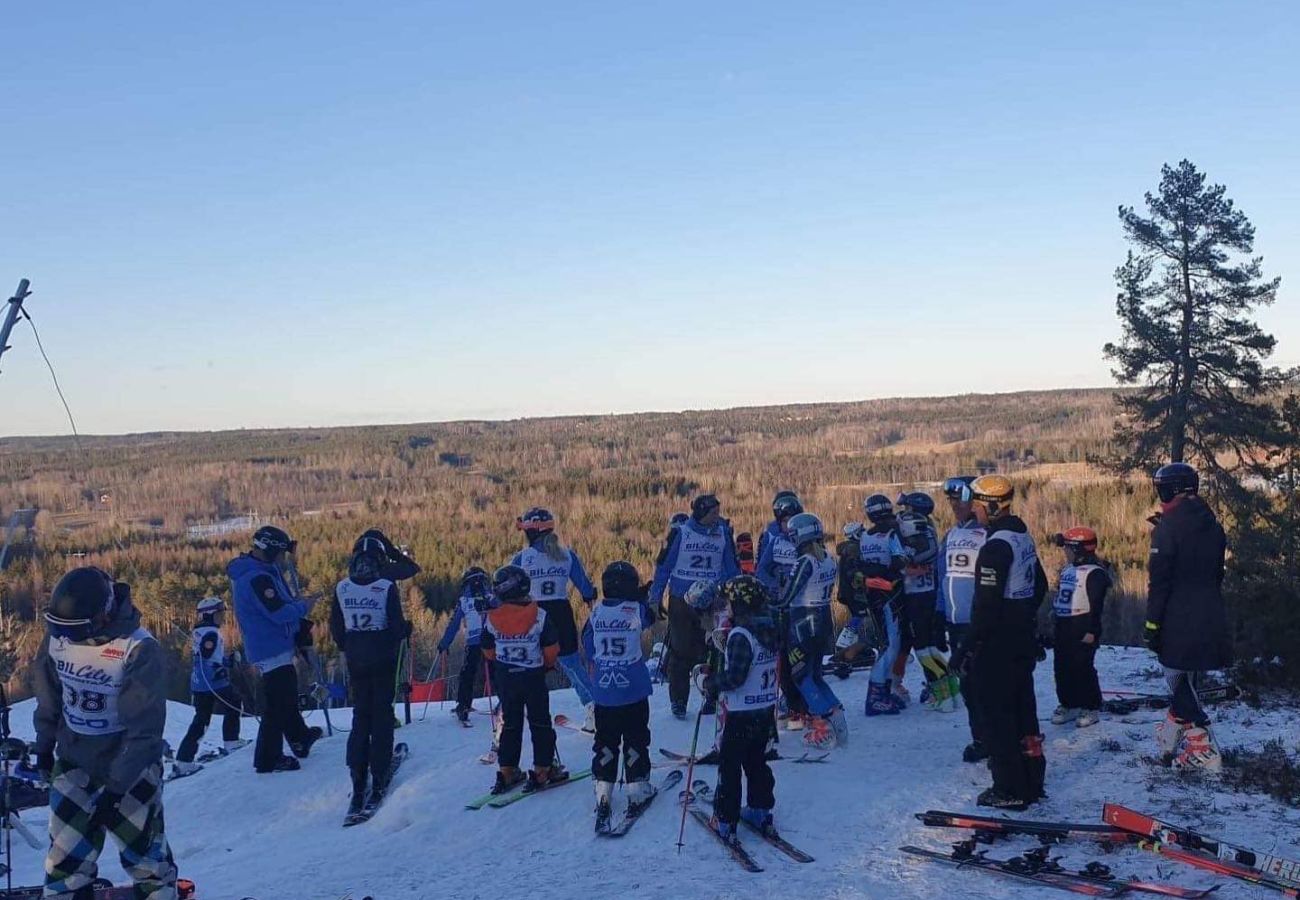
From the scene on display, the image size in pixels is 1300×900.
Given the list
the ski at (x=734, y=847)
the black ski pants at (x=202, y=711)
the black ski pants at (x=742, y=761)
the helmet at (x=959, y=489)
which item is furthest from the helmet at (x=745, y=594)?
the black ski pants at (x=202, y=711)

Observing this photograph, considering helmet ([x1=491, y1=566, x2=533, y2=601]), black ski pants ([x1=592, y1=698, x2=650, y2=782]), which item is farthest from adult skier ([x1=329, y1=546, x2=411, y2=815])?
black ski pants ([x1=592, y1=698, x2=650, y2=782])

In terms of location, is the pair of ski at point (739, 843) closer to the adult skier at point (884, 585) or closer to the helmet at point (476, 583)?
the adult skier at point (884, 585)

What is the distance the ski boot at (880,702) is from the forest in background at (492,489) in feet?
21.2

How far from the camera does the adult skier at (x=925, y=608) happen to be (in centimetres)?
938

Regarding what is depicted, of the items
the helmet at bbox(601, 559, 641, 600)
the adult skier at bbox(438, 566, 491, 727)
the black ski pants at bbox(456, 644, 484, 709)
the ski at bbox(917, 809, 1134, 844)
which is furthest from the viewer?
the black ski pants at bbox(456, 644, 484, 709)

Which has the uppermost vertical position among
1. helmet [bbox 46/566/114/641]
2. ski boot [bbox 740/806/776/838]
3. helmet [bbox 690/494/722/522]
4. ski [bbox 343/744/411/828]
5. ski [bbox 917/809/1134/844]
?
helmet [bbox 690/494/722/522]

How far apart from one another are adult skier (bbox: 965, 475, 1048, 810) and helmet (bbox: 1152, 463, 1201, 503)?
115cm

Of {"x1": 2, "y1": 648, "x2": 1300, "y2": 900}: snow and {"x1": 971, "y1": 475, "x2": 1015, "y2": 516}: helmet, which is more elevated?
{"x1": 971, "y1": 475, "x2": 1015, "y2": 516}: helmet

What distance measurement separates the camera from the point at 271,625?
30.4ft

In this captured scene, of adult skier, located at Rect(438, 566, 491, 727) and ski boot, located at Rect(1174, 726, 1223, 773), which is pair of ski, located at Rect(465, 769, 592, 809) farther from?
ski boot, located at Rect(1174, 726, 1223, 773)

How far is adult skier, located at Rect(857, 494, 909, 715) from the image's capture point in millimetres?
9461

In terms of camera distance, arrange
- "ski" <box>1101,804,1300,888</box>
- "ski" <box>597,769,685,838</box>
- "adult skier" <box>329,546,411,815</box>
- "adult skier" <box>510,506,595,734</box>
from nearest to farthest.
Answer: "ski" <box>1101,804,1300,888</box> → "ski" <box>597,769,685,838</box> → "adult skier" <box>329,546,411,815</box> → "adult skier" <box>510,506,595,734</box>

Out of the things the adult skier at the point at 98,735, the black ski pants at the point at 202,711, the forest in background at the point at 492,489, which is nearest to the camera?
the adult skier at the point at 98,735

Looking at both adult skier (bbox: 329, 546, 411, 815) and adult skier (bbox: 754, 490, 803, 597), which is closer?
adult skier (bbox: 329, 546, 411, 815)
